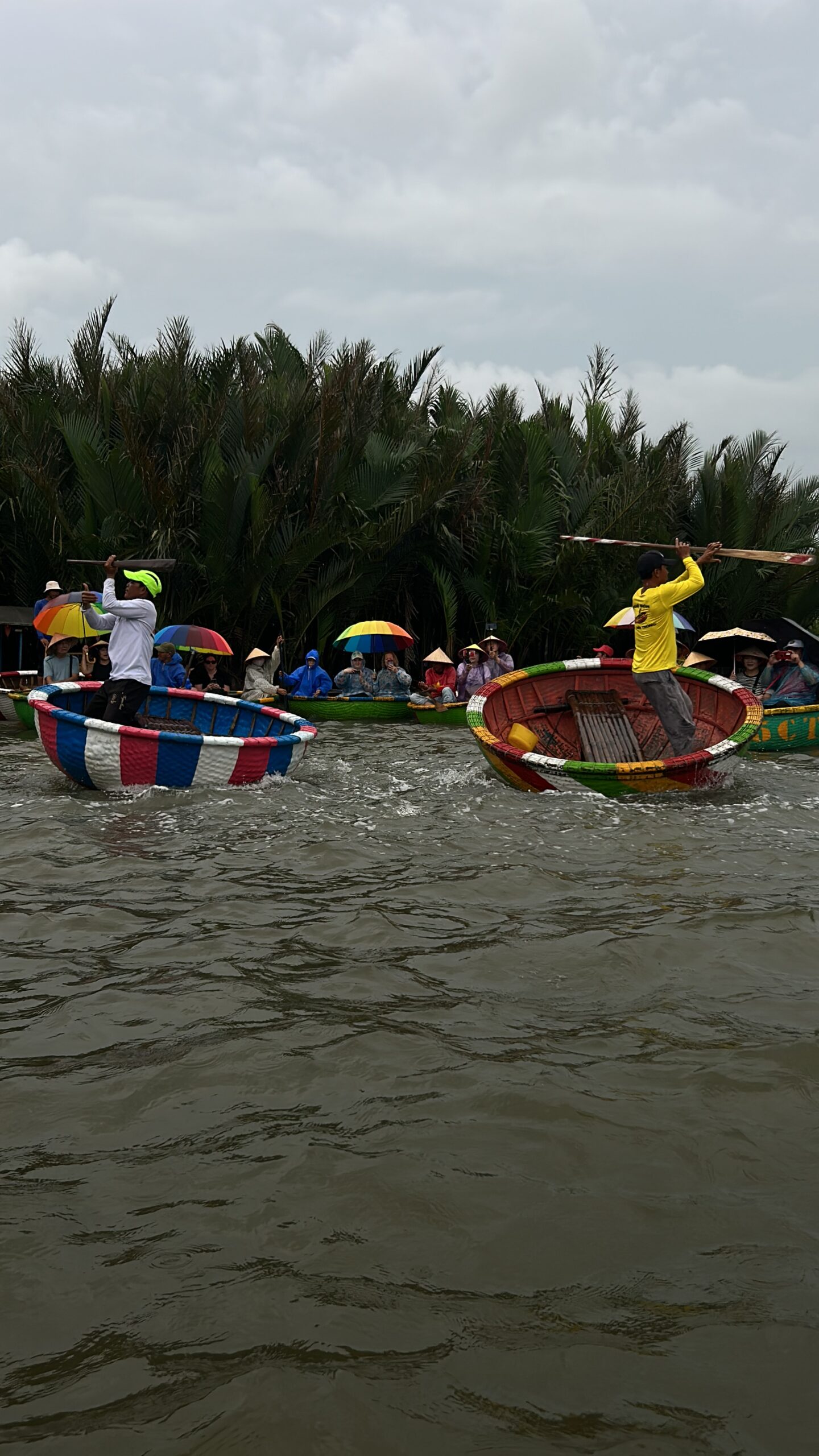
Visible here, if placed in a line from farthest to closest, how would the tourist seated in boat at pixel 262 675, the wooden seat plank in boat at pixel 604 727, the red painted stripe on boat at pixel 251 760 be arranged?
the tourist seated in boat at pixel 262 675
the wooden seat plank in boat at pixel 604 727
the red painted stripe on boat at pixel 251 760

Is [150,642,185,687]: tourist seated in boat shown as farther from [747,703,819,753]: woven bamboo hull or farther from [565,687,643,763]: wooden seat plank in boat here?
[747,703,819,753]: woven bamboo hull

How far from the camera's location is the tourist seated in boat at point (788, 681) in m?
12.5

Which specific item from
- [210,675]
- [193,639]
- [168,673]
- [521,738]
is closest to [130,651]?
[521,738]

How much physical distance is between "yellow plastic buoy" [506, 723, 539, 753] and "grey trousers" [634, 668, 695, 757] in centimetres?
128

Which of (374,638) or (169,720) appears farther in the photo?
(374,638)

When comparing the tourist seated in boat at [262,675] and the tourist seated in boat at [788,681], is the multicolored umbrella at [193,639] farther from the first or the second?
the tourist seated in boat at [788,681]

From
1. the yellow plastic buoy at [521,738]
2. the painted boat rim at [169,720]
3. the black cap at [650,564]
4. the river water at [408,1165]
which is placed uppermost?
the black cap at [650,564]

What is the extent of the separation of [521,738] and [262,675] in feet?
25.2

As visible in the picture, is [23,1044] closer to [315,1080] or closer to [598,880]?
[315,1080]

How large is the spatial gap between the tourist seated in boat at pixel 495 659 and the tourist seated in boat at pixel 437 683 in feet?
1.88

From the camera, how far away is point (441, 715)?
596 inches

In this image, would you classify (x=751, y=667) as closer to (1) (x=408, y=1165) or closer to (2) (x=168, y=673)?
(2) (x=168, y=673)

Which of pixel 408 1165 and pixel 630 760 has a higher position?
pixel 630 760

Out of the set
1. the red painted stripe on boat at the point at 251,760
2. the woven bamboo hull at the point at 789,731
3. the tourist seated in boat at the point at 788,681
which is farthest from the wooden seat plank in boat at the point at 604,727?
the red painted stripe on boat at the point at 251,760
